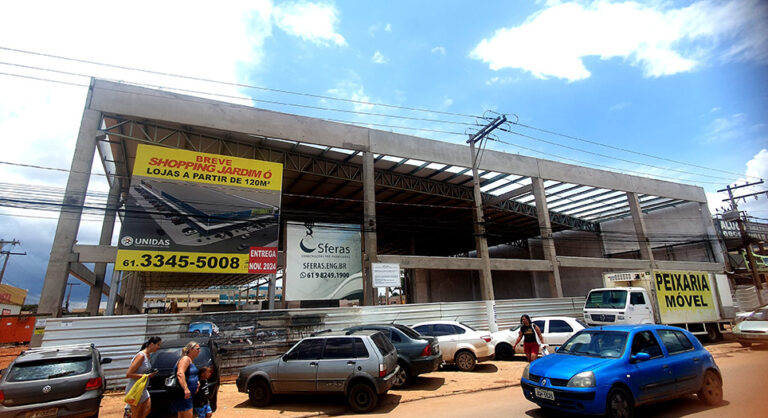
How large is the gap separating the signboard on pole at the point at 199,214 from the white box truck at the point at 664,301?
44.5 ft

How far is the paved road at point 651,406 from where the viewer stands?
6125mm

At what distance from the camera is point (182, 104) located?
650 inches

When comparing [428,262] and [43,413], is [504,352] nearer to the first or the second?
[428,262]

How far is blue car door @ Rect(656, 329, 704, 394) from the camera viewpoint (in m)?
6.22

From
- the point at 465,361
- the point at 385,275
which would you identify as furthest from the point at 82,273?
the point at 465,361

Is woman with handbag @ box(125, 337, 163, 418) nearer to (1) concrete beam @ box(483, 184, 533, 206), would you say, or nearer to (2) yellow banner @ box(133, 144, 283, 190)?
(2) yellow banner @ box(133, 144, 283, 190)

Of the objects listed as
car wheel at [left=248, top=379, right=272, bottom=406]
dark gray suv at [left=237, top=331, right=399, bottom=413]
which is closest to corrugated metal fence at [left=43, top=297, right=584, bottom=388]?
car wheel at [left=248, top=379, right=272, bottom=406]

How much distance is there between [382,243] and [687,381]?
30.5 meters

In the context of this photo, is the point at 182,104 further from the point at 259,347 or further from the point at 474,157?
the point at 474,157

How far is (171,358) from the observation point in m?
7.86

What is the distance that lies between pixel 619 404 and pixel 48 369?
32.5ft

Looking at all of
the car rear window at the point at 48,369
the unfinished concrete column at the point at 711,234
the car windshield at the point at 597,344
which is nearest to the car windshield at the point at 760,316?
the car windshield at the point at 597,344

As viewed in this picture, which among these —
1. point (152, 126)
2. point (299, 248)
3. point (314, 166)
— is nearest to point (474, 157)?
point (314, 166)

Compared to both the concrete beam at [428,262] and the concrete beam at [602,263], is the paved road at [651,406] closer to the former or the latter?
the concrete beam at [428,262]
